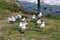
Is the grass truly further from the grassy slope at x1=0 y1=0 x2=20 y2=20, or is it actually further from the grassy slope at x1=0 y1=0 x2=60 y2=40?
the grassy slope at x1=0 y1=0 x2=20 y2=20

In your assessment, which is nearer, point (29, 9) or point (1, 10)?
point (1, 10)

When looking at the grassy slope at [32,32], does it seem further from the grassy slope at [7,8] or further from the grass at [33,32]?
the grassy slope at [7,8]

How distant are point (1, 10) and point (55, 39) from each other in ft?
21.0

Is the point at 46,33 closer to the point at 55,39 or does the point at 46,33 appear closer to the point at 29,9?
the point at 55,39

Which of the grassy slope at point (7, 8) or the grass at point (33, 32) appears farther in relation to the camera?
the grassy slope at point (7, 8)

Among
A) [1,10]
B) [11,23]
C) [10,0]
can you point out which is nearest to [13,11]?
[1,10]

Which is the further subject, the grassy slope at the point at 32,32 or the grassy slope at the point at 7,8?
Answer: the grassy slope at the point at 7,8

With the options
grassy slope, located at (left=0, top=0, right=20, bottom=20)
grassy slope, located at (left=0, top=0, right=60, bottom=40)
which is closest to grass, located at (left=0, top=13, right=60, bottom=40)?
grassy slope, located at (left=0, top=0, right=60, bottom=40)

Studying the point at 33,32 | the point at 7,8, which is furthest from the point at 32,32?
the point at 7,8

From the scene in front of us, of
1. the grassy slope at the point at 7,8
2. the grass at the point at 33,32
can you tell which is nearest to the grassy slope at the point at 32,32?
the grass at the point at 33,32

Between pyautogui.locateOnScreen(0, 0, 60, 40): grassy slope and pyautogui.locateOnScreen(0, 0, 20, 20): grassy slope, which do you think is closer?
pyautogui.locateOnScreen(0, 0, 60, 40): grassy slope

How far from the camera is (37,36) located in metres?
9.70

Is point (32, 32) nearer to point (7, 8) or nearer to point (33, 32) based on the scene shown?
point (33, 32)

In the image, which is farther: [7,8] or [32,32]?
[7,8]
